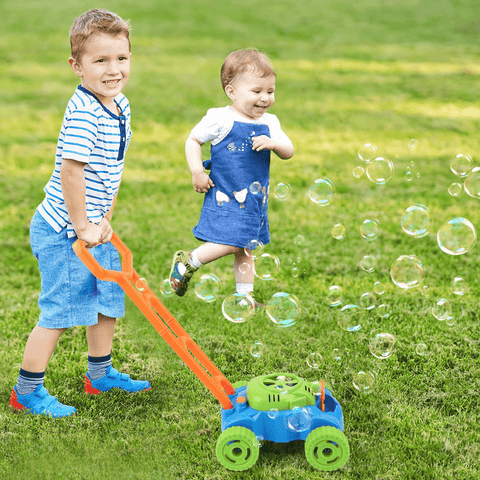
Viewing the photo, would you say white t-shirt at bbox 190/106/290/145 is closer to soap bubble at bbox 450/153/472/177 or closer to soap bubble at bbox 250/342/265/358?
soap bubble at bbox 250/342/265/358

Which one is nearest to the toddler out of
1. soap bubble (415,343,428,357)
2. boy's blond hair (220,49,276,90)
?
boy's blond hair (220,49,276,90)

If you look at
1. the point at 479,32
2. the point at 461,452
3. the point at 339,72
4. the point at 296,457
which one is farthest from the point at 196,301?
the point at 479,32

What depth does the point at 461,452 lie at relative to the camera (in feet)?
9.96

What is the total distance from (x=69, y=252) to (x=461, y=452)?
79.2 inches

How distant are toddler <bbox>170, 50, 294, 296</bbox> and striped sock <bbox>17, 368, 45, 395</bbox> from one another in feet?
3.09

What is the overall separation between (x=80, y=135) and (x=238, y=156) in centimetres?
75

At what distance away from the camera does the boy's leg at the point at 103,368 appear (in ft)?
11.9

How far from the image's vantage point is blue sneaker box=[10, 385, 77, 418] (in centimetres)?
341

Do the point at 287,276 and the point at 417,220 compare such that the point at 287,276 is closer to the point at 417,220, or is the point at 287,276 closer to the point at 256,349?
the point at 417,220

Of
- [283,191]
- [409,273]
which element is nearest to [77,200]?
[283,191]

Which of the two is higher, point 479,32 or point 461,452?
point 479,32

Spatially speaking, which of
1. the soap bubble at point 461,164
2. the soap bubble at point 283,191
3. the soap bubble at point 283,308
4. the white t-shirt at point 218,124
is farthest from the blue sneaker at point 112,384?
the soap bubble at point 461,164

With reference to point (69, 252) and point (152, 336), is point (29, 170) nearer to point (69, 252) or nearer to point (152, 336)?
point (152, 336)

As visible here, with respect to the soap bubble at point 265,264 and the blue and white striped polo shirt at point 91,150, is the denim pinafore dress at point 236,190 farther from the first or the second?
the blue and white striped polo shirt at point 91,150
